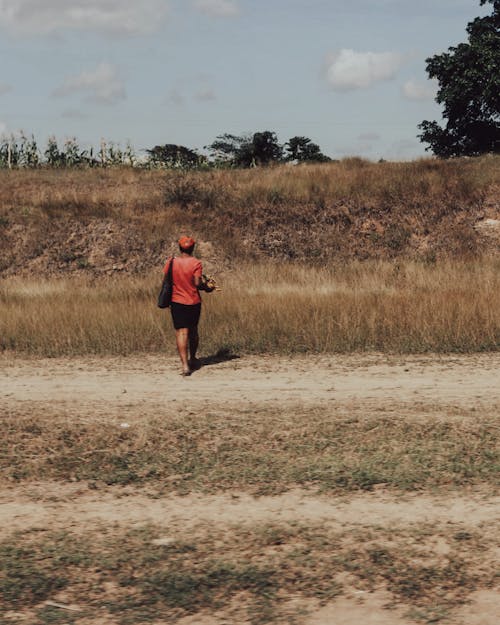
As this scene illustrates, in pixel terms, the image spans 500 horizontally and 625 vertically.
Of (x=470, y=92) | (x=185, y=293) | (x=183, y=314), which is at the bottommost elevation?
(x=183, y=314)

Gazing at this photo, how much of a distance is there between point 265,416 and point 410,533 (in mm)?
3039

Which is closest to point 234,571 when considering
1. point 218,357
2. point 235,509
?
point 235,509

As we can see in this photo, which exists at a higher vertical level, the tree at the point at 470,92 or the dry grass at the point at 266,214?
the tree at the point at 470,92

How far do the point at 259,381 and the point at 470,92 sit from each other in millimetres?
30295

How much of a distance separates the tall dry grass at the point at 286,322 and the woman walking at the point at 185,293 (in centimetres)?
141

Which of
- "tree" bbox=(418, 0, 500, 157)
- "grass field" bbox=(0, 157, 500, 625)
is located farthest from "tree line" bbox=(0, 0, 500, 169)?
"grass field" bbox=(0, 157, 500, 625)

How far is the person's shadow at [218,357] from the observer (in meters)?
11.7

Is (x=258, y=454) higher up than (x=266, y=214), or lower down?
lower down

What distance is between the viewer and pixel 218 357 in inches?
478

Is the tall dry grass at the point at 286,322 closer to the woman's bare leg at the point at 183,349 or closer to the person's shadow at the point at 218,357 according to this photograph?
the person's shadow at the point at 218,357

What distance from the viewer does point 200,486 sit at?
6.10 meters

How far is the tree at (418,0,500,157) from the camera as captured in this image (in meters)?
36.3

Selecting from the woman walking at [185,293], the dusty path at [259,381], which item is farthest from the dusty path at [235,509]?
the woman walking at [185,293]

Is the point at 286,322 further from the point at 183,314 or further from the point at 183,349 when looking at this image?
the point at 183,349
